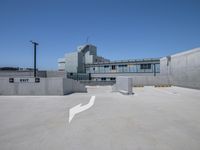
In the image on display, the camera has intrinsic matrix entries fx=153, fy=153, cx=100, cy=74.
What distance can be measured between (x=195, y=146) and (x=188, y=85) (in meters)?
19.6

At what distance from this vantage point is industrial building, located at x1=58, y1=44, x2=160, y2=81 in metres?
34.5

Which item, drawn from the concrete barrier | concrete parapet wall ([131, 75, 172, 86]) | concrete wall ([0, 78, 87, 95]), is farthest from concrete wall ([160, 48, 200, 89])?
concrete wall ([0, 78, 87, 95])

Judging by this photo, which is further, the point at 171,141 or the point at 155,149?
the point at 171,141

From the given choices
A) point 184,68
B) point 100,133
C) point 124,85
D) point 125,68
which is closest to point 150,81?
point 184,68

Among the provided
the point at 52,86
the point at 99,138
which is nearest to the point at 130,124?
the point at 99,138

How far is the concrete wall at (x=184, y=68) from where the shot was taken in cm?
1895

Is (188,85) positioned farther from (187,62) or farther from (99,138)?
(99,138)

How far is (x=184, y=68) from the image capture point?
22062 millimetres

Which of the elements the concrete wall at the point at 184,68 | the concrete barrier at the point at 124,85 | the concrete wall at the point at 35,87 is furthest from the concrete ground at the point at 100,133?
the concrete wall at the point at 184,68

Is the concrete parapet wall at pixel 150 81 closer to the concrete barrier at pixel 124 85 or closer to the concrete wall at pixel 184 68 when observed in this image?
the concrete wall at pixel 184 68

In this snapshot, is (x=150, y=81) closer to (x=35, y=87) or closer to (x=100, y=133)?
(x=35, y=87)

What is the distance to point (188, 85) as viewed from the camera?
2095 cm

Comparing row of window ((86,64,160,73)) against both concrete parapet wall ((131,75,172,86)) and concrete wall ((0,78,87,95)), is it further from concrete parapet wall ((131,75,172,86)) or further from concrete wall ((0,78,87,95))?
concrete wall ((0,78,87,95))

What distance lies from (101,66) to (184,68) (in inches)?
829
